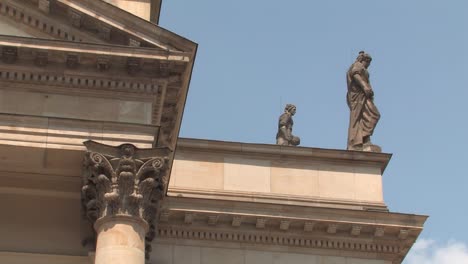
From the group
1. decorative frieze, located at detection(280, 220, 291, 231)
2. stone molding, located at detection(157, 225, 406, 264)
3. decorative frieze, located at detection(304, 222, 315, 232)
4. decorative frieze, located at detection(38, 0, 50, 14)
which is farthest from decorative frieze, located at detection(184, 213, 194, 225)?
decorative frieze, located at detection(38, 0, 50, 14)

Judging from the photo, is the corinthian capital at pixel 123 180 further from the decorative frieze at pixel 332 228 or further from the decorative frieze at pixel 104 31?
the decorative frieze at pixel 332 228

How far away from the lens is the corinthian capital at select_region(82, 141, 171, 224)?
2381 cm

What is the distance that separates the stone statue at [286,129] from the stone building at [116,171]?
343 centimetres

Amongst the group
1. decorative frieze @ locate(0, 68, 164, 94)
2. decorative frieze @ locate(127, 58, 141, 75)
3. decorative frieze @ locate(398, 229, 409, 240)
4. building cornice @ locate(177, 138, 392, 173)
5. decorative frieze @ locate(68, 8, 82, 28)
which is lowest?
decorative frieze @ locate(398, 229, 409, 240)

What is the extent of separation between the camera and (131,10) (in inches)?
1083

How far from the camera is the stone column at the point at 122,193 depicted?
2348 cm

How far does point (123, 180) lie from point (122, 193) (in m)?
0.27

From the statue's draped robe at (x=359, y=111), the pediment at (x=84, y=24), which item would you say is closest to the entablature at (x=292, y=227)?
the statue's draped robe at (x=359, y=111)

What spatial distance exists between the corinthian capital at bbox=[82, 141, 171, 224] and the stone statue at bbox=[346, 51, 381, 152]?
9616 mm

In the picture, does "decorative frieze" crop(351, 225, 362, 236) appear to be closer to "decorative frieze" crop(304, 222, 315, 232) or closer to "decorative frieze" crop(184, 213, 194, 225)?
Result: "decorative frieze" crop(304, 222, 315, 232)

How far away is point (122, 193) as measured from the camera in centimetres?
2392

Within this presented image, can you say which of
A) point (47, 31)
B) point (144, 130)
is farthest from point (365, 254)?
point (47, 31)

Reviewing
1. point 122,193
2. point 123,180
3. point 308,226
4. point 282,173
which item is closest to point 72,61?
point 123,180

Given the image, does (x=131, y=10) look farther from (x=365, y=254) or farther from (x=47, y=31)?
(x=365, y=254)
